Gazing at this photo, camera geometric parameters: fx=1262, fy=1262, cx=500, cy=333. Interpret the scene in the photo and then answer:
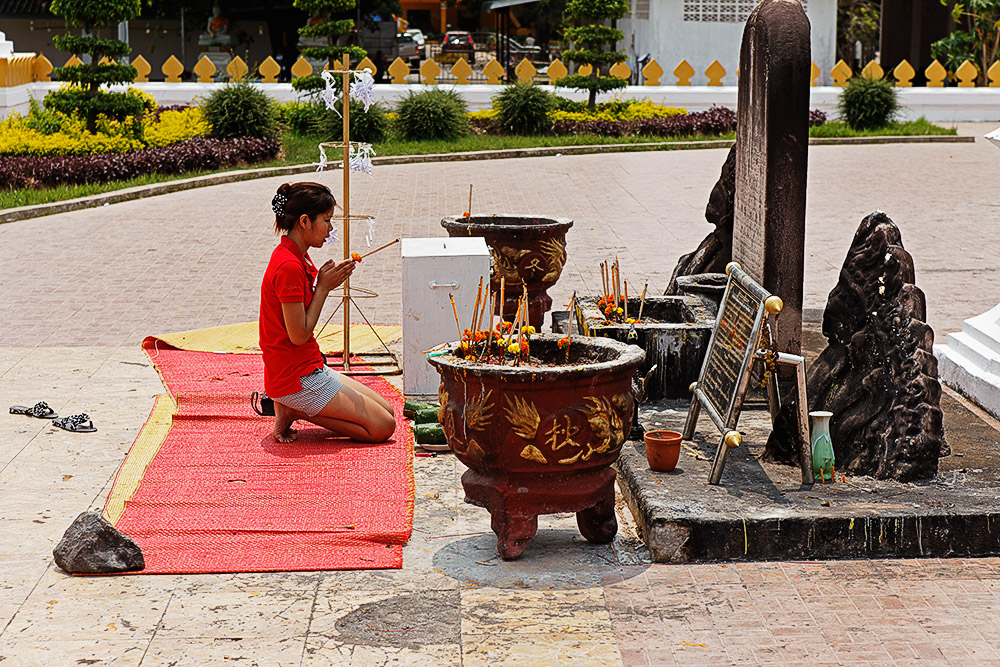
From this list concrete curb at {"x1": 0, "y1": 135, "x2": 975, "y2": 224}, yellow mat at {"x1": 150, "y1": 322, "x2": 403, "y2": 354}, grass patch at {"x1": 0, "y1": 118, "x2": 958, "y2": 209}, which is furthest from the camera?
grass patch at {"x1": 0, "y1": 118, "x2": 958, "y2": 209}

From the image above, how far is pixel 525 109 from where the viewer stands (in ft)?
79.4

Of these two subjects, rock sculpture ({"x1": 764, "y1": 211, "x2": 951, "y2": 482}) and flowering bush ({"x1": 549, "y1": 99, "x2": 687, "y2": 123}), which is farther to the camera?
flowering bush ({"x1": 549, "y1": 99, "x2": 687, "y2": 123})

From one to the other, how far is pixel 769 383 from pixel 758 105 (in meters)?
1.89

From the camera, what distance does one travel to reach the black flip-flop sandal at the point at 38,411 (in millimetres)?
7305

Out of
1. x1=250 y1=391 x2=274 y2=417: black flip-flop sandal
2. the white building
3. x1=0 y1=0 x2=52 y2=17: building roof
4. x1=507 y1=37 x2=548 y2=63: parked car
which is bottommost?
x1=250 y1=391 x2=274 y2=417: black flip-flop sandal

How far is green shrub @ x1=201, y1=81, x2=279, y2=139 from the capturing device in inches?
844

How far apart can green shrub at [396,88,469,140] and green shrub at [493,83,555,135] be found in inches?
45.6

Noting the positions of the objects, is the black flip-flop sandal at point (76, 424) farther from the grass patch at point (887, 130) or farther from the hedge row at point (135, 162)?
the grass patch at point (887, 130)

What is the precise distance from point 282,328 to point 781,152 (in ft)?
9.19

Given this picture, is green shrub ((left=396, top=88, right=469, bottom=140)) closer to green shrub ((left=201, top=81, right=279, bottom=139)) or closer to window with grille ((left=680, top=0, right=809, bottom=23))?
green shrub ((left=201, top=81, right=279, bottom=139))

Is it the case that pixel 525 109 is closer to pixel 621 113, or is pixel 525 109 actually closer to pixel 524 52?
pixel 621 113

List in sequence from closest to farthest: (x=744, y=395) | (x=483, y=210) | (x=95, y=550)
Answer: (x=95, y=550) < (x=744, y=395) < (x=483, y=210)

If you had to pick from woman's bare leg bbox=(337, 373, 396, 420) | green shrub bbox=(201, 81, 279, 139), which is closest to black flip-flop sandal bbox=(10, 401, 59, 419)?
woman's bare leg bbox=(337, 373, 396, 420)

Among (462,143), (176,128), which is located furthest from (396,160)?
(176,128)
